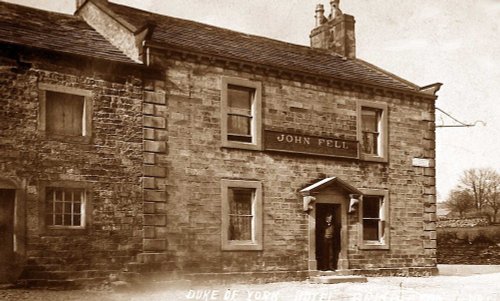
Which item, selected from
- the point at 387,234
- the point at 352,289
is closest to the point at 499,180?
the point at 387,234

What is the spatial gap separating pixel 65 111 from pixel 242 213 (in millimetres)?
5555

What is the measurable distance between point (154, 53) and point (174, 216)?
13.8ft

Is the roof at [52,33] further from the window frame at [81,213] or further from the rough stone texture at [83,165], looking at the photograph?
the window frame at [81,213]

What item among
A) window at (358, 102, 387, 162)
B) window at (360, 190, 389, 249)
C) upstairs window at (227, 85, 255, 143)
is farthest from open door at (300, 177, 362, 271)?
upstairs window at (227, 85, 255, 143)

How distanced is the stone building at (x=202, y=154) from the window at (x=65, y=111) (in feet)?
0.12

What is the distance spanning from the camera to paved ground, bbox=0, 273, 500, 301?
12.5 meters

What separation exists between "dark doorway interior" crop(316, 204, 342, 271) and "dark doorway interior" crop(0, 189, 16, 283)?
896cm

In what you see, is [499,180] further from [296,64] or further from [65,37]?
[65,37]

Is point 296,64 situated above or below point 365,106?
above

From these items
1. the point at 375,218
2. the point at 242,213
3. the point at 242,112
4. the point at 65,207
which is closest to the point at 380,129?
the point at 375,218

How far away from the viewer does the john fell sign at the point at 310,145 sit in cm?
1722

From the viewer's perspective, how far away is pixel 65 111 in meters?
14.1

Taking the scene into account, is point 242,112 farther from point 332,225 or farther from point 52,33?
point 52,33

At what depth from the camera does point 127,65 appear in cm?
1478
